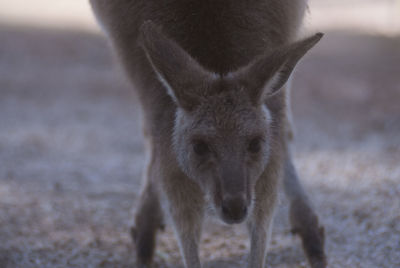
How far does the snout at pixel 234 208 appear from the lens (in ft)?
7.68

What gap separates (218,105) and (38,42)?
7.67m

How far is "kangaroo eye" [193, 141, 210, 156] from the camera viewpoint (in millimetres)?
2490

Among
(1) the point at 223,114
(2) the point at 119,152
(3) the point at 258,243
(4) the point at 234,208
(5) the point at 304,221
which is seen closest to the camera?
(4) the point at 234,208

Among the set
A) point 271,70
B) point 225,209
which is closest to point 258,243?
point 225,209

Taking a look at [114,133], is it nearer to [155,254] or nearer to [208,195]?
[155,254]

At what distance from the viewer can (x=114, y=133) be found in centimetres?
635

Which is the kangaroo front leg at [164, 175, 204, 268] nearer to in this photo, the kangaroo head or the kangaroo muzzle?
the kangaroo head

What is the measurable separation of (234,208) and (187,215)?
491 millimetres

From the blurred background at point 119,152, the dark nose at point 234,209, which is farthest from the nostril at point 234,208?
the blurred background at point 119,152

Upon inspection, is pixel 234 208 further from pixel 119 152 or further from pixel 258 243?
pixel 119 152

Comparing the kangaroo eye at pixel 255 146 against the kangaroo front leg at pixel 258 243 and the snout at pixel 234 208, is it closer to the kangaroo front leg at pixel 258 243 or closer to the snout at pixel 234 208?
the snout at pixel 234 208

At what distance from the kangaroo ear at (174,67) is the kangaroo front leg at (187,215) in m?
0.44

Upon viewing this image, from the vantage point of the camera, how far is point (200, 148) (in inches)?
99.0

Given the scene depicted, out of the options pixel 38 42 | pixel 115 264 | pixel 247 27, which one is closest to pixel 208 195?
pixel 247 27
